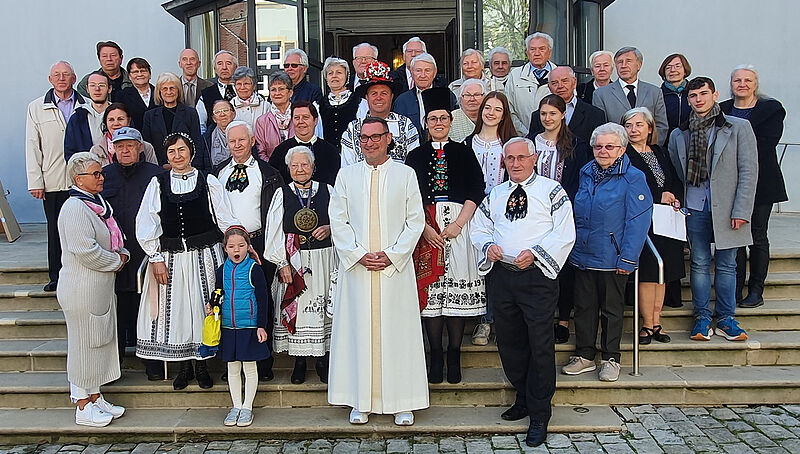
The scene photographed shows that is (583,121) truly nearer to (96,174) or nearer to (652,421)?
(652,421)

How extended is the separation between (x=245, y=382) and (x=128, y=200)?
5.14 feet

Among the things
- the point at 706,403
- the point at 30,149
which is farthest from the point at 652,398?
the point at 30,149

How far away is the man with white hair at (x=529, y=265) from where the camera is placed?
14.0 ft

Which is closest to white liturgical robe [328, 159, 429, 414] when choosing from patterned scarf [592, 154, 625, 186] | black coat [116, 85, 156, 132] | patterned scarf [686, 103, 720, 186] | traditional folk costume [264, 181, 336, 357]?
traditional folk costume [264, 181, 336, 357]

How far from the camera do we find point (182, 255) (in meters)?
4.72

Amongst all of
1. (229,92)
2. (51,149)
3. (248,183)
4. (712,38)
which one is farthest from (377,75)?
(712,38)

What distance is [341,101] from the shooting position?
5.83m

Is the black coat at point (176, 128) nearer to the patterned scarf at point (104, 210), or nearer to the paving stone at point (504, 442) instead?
the patterned scarf at point (104, 210)

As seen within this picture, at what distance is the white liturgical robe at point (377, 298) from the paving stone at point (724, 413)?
1960 millimetres

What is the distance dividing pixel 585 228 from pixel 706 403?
4.86 ft

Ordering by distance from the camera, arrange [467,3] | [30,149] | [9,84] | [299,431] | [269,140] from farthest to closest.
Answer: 1. [9,84]
2. [467,3]
3. [30,149]
4. [269,140]
5. [299,431]

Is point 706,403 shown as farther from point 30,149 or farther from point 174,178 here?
point 30,149

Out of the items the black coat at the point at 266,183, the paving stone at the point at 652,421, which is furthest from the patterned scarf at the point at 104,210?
the paving stone at the point at 652,421

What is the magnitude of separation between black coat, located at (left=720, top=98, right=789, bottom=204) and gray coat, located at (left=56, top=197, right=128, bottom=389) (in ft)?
15.7
